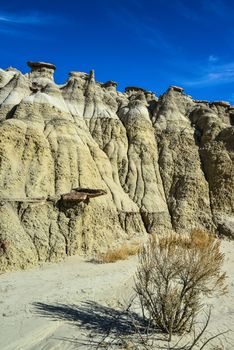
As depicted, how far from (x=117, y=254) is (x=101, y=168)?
8.85m

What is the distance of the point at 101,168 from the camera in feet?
82.9

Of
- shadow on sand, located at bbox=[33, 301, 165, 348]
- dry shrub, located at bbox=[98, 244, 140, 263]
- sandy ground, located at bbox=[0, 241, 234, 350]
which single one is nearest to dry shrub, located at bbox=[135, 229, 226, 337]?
shadow on sand, located at bbox=[33, 301, 165, 348]

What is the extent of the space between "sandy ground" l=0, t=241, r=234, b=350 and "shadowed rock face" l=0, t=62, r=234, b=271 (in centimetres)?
168

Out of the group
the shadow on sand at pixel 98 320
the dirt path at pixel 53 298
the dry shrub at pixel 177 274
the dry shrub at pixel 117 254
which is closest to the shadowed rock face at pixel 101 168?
the dry shrub at pixel 117 254

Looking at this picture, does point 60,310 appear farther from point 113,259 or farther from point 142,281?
point 113,259

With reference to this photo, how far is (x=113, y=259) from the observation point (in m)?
17.4

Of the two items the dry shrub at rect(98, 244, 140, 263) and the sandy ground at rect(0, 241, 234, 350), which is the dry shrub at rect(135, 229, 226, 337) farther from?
the dry shrub at rect(98, 244, 140, 263)

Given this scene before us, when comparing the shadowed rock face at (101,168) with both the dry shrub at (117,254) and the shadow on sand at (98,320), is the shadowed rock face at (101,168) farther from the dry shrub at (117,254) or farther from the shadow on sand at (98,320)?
the shadow on sand at (98,320)

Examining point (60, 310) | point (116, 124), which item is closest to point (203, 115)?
point (116, 124)

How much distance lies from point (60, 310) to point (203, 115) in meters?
25.2

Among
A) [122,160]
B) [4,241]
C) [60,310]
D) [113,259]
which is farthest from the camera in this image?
[122,160]

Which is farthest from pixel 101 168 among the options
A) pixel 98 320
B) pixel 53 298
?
pixel 98 320

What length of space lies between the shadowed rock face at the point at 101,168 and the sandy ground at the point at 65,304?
168 cm

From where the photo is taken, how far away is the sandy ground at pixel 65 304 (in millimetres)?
8477
